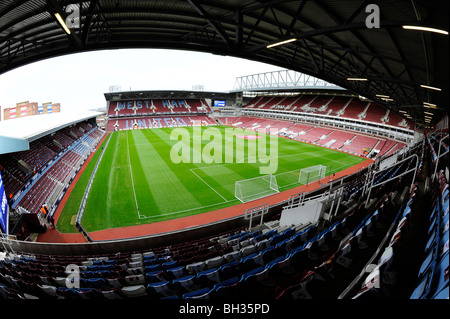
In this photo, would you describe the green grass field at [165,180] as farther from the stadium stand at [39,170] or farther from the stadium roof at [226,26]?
the stadium roof at [226,26]

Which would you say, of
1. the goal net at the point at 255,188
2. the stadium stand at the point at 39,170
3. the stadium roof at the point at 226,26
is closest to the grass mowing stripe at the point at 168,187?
the goal net at the point at 255,188

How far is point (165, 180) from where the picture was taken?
18609mm

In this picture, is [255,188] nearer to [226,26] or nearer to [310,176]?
[310,176]

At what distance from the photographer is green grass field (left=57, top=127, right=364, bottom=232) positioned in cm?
1329

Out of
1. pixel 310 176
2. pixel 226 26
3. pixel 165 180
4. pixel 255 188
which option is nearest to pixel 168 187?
pixel 165 180

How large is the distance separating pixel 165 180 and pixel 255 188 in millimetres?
8534

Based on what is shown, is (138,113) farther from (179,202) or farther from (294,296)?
(294,296)

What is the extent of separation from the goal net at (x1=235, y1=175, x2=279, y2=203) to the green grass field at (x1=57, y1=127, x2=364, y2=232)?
0.55m

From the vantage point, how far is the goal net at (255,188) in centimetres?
1584

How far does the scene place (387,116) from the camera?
36.2 metres

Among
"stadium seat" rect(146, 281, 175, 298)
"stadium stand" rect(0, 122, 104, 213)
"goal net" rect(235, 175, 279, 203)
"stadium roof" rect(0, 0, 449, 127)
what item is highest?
"stadium roof" rect(0, 0, 449, 127)

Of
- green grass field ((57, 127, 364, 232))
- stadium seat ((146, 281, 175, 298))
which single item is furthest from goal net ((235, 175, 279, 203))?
A: stadium seat ((146, 281, 175, 298))

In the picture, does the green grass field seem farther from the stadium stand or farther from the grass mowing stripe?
the stadium stand

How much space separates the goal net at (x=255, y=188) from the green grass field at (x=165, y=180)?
553 mm
